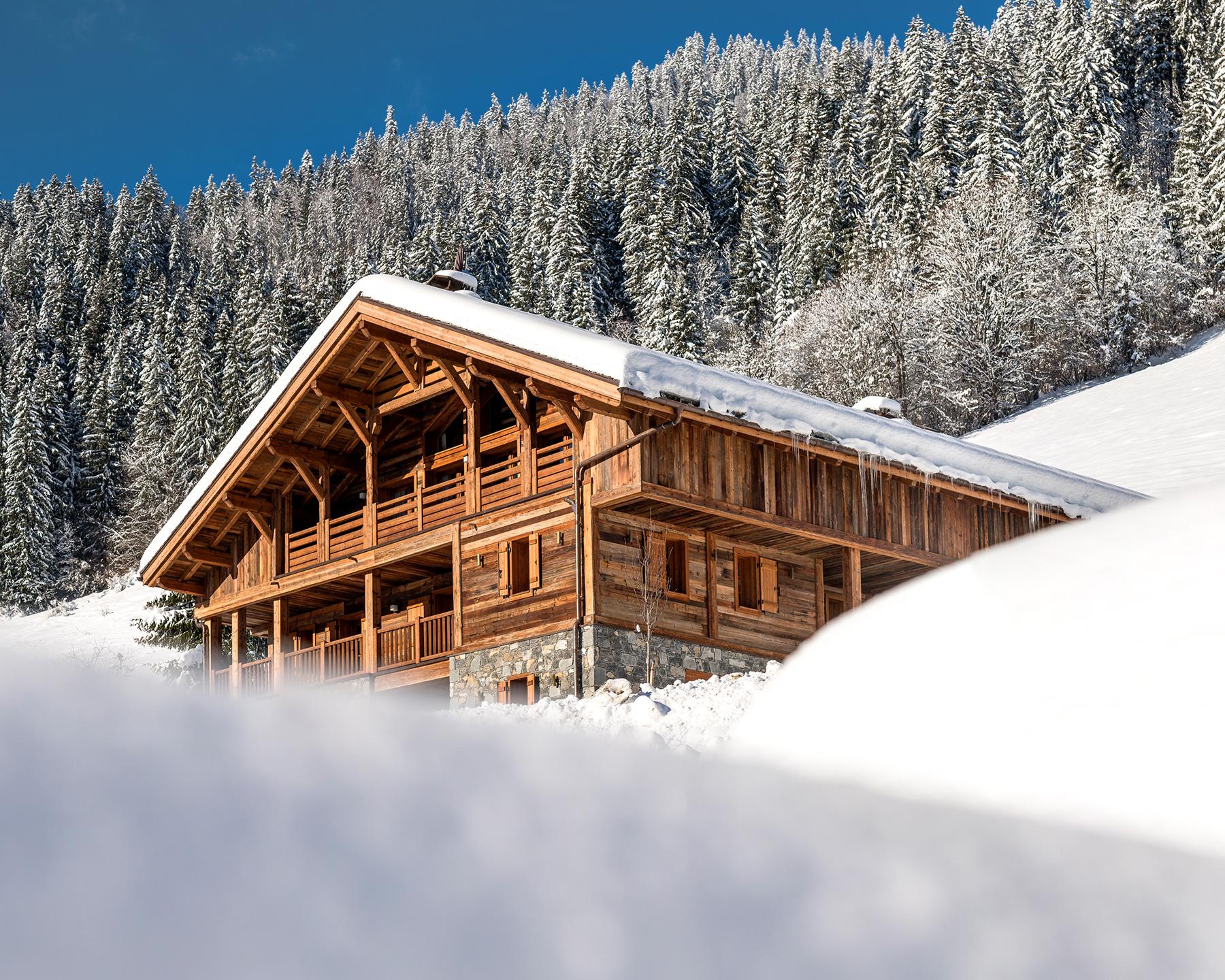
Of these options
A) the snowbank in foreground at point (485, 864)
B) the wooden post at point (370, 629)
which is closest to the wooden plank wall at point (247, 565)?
the wooden post at point (370, 629)

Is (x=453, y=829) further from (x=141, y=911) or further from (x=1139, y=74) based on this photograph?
(x=1139, y=74)

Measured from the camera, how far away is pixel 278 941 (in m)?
1.40

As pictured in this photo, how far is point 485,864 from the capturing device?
157 centimetres

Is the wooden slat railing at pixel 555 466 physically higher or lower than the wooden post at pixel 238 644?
higher

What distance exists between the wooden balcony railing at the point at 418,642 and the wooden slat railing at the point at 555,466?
300cm

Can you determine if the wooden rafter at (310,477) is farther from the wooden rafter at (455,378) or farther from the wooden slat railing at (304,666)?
the wooden rafter at (455,378)

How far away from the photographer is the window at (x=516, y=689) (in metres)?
19.6

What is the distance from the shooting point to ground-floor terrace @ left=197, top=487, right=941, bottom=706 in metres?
19.0

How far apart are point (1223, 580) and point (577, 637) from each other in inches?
650

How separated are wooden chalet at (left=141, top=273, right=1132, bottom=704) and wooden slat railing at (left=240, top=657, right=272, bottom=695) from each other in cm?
9

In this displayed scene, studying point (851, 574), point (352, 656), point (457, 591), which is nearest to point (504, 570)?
point (457, 591)

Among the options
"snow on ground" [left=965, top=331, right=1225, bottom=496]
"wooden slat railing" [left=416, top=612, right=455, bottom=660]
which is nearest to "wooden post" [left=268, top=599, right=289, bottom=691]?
"wooden slat railing" [left=416, top=612, right=455, bottom=660]

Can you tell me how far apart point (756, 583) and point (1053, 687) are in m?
18.8

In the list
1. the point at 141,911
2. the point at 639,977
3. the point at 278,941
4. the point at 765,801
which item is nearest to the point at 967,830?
the point at 765,801
